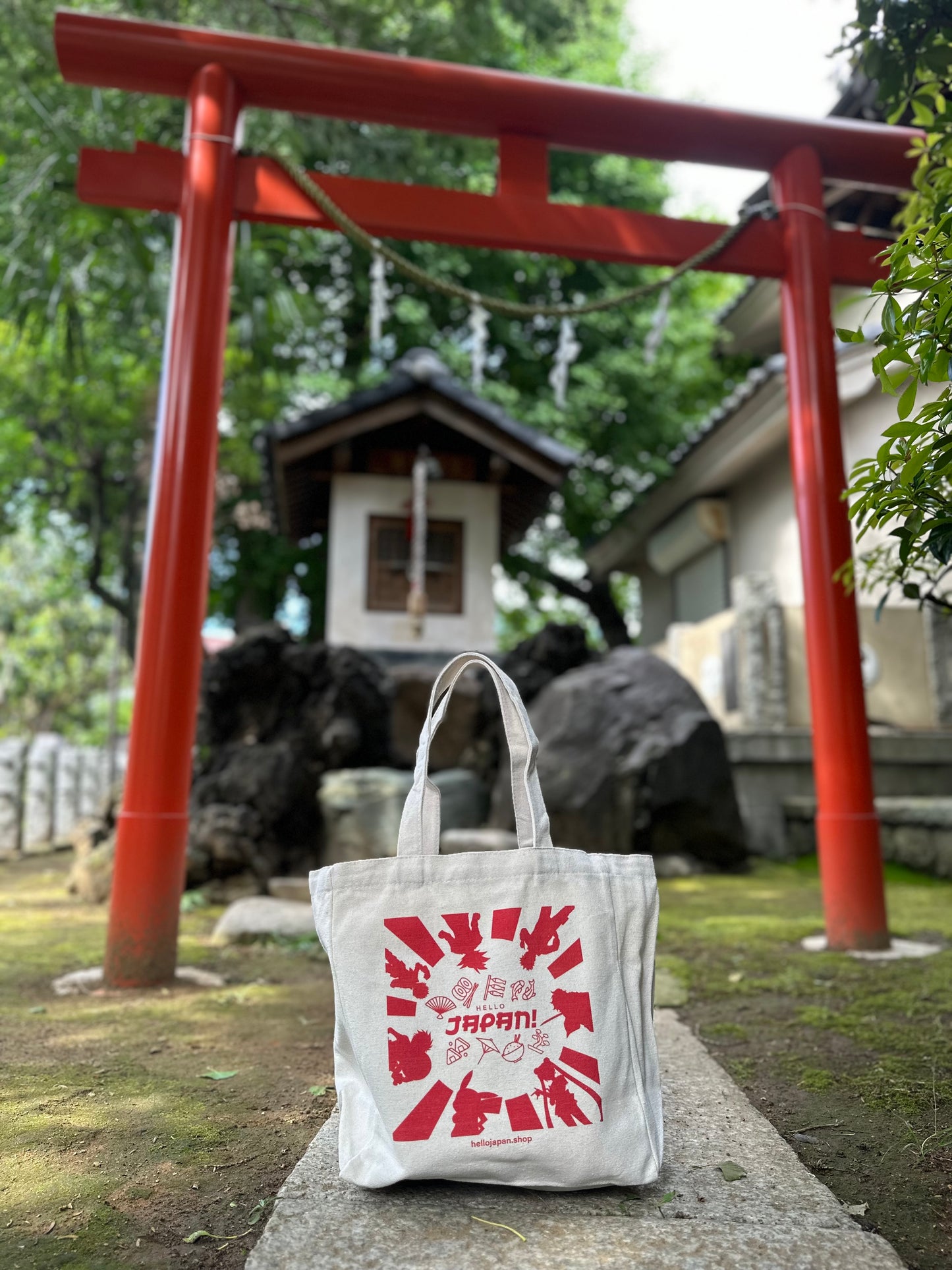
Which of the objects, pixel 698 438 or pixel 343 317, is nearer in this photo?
pixel 698 438

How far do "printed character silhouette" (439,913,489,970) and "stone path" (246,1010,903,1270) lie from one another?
406 millimetres

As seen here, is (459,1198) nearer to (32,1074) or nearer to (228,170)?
(32,1074)

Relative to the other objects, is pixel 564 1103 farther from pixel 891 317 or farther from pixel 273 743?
pixel 273 743

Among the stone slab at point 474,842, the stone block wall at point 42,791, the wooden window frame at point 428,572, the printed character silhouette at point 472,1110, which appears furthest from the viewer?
the wooden window frame at point 428,572

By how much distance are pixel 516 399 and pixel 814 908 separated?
9.67 metres

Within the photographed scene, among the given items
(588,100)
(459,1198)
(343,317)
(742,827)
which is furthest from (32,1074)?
(343,317)

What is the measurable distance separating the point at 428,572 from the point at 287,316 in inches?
122

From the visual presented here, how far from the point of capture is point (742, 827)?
23.3ft

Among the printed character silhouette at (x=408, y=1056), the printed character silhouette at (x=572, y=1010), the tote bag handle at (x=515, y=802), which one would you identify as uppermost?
the tote bag handle at (x=515, y=802)

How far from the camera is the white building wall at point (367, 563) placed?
10.1 metres

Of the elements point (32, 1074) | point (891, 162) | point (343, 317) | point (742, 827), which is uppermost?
point (343, 317)

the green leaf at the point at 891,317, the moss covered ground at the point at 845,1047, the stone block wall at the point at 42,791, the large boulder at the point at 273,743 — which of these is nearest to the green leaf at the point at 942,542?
the green leaf at the point at 891,317

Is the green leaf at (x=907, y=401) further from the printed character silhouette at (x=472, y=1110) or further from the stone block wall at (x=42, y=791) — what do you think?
the stone block wall at (x=42, y=791)

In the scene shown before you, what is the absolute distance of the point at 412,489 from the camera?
34.4ft
